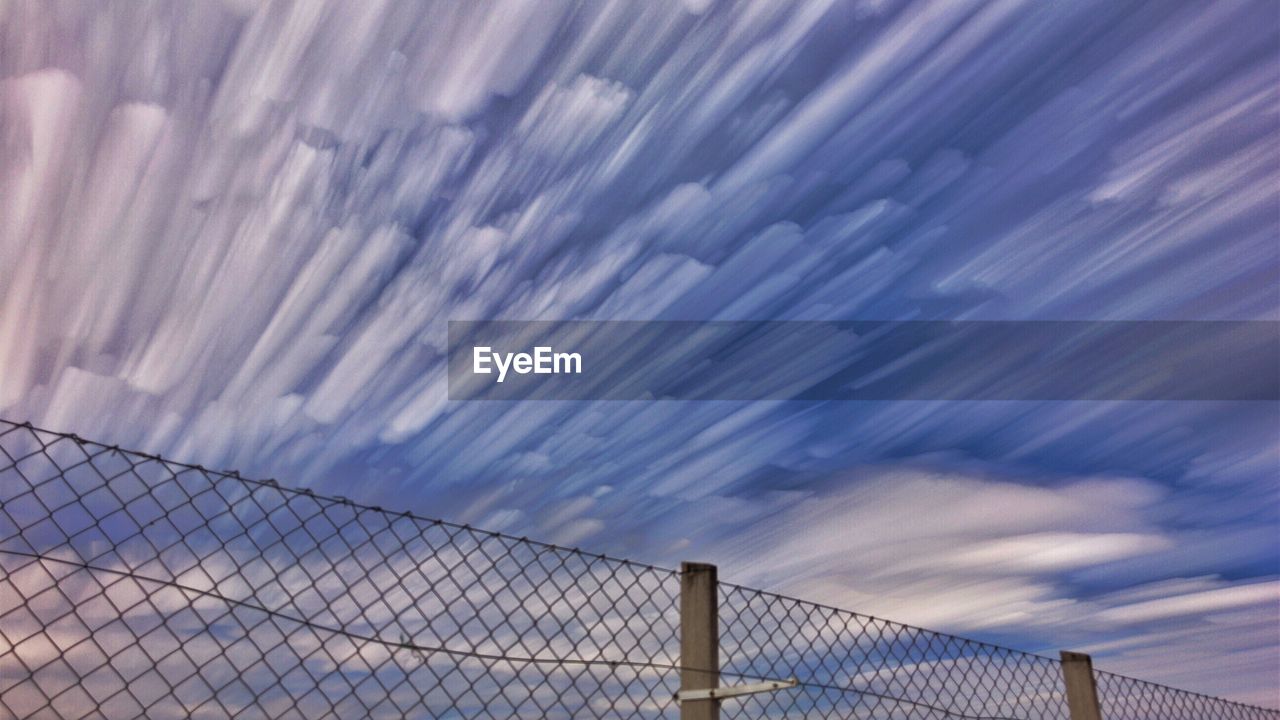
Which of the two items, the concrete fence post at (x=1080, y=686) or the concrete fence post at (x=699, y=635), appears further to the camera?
the concrete fence post at (x=1080, y=686)

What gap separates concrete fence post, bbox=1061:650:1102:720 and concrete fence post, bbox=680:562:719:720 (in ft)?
10.6

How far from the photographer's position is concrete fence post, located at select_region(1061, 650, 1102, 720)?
587 centimetres

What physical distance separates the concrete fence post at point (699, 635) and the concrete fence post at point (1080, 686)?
3239mm

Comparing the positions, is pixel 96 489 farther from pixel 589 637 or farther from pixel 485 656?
pixel 589 637

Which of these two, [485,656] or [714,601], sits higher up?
[714,601]

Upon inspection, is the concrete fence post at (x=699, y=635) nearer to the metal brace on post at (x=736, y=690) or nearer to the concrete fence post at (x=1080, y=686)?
the metal brace on post at (x=736, y=690)

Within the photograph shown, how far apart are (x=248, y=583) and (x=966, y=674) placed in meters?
3.75

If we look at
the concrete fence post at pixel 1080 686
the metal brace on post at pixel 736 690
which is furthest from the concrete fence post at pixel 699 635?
the concrete fence post at pixel 1080 686

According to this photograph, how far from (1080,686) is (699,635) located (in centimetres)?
339

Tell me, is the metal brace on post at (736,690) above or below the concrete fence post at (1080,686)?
below

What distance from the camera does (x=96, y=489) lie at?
9.40ft

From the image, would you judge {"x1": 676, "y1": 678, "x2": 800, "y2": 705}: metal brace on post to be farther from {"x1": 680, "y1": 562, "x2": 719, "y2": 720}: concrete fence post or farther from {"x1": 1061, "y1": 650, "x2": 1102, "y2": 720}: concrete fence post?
{"x1": 1061, "y1": 650, "x2": 1102, "y2": 720}: concrete fence post

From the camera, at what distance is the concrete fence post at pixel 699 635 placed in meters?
3.66

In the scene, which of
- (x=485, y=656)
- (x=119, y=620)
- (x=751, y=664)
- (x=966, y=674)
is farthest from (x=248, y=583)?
(x=966, y=674)
